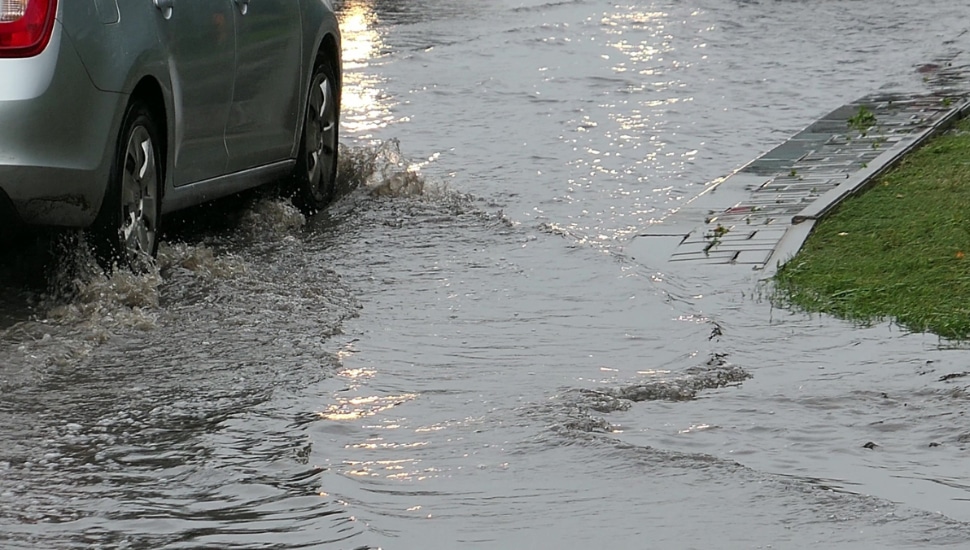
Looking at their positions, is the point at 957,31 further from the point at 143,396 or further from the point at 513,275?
the point at 143,396

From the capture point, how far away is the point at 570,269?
795 centimetres

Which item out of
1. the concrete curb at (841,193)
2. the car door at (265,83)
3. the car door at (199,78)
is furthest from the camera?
the concrete curb at (841,193)

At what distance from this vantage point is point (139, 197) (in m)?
7.05

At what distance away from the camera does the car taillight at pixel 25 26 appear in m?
6.25

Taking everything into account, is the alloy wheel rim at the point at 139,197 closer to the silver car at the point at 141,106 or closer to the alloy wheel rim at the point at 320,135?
the silver car at the point at 141,106

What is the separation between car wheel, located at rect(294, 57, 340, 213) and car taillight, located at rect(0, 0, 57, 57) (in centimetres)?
288

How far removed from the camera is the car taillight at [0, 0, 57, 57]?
20.5 ft

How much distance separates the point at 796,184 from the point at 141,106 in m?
4.22

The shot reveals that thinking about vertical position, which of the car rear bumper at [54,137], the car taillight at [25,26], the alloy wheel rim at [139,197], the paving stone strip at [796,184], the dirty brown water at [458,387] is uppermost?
the car taillight at [25,26]

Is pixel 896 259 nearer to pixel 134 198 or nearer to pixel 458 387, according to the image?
pixel 458 387

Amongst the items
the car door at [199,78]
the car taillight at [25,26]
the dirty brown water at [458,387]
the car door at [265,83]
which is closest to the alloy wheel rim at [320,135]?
the dirty brown water at [458,387]

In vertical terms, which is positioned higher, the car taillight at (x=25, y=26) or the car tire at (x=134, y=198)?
the car taillight at (x=25, y=26)

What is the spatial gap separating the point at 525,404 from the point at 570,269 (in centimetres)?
239

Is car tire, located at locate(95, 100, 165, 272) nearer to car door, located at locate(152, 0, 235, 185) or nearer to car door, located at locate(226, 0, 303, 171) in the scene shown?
A: car door, located at locate(152, 0, 235, 185)
